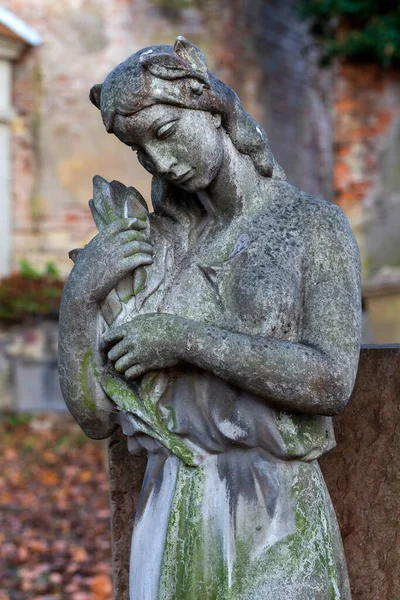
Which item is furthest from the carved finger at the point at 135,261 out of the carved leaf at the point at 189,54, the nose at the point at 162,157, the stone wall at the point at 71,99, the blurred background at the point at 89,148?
the stone wall at the point at 71,99

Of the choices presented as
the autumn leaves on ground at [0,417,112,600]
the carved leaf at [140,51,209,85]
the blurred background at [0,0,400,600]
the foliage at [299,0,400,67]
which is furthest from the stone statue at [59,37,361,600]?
the foliage at [299,0,400,67]

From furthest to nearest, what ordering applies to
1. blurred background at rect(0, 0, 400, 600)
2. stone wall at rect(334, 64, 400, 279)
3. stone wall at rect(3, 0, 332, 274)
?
stone wall at rect(3, 0, 332, 274) < stone wall at rect(334, 64, 400, 279) < blurred background at rect(0, 0, 400, 600)

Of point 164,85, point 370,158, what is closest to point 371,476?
point 164,85

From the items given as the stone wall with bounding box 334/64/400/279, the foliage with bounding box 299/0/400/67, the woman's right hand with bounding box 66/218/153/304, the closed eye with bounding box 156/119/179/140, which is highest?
the foliage with bounding box 299/0/400/67

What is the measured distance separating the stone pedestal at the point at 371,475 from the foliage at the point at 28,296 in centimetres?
748

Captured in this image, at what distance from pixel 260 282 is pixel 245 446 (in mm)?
374

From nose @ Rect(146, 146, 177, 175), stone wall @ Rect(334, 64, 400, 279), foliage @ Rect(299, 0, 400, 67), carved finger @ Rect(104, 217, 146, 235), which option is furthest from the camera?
stone wall @ Rect(334, 64, 400, 279)

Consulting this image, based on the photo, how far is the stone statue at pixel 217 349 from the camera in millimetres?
1971

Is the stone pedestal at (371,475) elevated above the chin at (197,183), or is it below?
below

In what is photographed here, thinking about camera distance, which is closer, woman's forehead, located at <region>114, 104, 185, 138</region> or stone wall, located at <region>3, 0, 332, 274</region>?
woman's forehead, located at <region>114, 104, 185, 138</region>

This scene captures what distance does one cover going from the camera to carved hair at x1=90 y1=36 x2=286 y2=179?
197cm

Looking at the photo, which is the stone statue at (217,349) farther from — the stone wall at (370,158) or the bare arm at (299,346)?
the stone wall at (370,158)

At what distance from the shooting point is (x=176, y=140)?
6.62ft

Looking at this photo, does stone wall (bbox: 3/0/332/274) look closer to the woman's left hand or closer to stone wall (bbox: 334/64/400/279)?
stone wall (bbox: 334/64/400/279)
